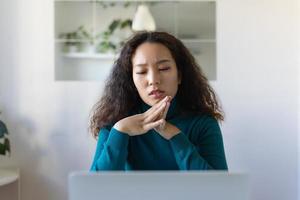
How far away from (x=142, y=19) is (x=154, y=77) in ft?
5.48

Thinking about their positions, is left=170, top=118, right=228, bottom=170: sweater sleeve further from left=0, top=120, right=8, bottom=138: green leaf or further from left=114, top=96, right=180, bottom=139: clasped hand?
left=0, top=120, right=8, bottom=138: green leaf

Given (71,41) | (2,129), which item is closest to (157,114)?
(2,129)

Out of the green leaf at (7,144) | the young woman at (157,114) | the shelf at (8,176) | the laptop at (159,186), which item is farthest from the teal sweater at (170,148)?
the green leaf at (7,144)

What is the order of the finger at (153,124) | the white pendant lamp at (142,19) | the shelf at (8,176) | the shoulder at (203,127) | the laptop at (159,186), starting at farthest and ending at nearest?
the white pendant lamp at (142,19)
the shelf at (8,176)
the shoulder at (203,127)
the finger at (153,124)
the laptop at (159,186)

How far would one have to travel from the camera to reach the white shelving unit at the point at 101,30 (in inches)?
113

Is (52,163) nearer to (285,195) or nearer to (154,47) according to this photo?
(285,195)

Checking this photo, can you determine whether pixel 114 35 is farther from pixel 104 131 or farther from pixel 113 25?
pixel 104 131

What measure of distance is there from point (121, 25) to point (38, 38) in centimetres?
54

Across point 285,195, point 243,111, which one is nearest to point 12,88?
point 243,111

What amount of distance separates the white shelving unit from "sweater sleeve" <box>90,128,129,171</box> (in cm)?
161

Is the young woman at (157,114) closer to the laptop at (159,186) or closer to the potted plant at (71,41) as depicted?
the laptop at (159,186)

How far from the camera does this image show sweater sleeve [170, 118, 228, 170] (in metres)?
1.23

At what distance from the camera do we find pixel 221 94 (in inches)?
114

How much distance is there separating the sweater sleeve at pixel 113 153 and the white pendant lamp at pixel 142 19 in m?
1.62
